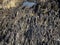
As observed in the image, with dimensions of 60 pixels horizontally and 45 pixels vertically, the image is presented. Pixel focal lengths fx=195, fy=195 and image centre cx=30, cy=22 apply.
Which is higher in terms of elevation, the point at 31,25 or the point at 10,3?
the point at 10,3

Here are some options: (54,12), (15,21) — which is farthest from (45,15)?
(15,21)

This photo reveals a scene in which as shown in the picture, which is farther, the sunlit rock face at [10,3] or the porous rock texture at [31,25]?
the sunlit rock face at [10,3]

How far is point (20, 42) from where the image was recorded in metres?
4.21

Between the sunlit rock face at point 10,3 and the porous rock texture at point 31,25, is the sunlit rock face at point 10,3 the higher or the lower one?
the higher one

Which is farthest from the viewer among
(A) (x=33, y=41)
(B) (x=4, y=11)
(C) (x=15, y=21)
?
(B) (x=4, y=11)

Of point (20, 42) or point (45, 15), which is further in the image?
point (45, 15)

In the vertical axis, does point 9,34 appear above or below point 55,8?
below

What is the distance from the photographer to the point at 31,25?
4.53m

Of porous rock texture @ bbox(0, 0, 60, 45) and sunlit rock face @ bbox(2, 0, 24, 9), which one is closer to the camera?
porous rock texture @ bbox(0, 0, 60, 45)

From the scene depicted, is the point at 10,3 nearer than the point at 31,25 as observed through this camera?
No

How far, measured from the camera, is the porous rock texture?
13.9 feet

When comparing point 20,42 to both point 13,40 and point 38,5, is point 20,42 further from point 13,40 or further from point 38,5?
point 38,5

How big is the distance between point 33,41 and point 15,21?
792mm

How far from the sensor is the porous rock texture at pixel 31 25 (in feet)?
13.9
